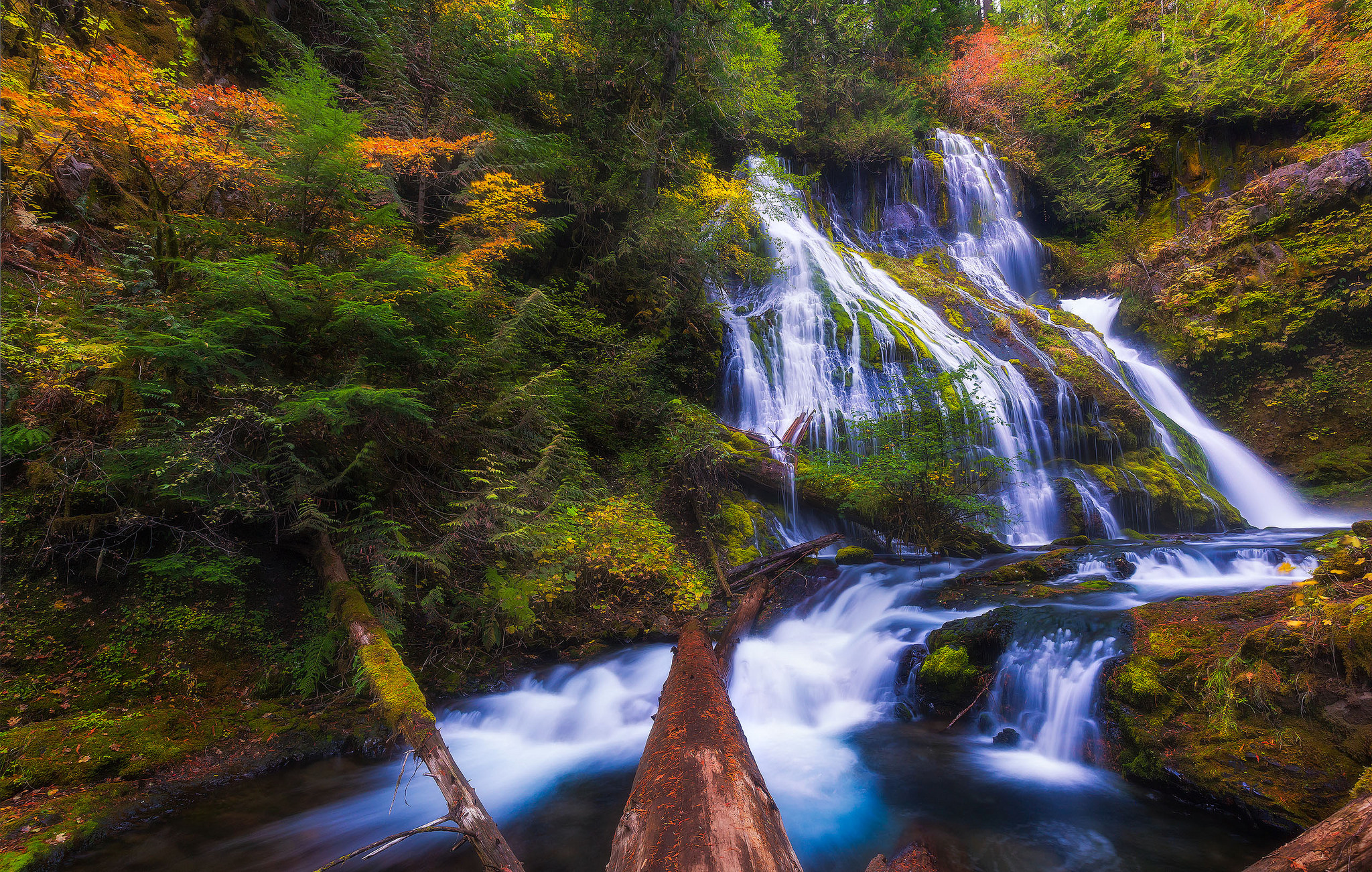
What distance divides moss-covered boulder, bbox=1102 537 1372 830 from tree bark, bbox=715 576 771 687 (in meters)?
3.13

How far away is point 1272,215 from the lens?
39.3 ft

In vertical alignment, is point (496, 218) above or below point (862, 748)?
above

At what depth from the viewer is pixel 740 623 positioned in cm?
557

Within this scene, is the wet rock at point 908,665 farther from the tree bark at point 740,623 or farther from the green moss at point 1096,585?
the green moss at point 1096,585

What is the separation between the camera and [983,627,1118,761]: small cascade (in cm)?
404

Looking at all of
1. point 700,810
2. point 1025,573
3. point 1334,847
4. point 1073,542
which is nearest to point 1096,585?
point 1025,573

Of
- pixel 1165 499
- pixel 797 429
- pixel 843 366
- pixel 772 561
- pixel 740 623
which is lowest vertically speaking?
pixel 740 623

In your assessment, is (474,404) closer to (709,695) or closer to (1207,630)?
(709,695)

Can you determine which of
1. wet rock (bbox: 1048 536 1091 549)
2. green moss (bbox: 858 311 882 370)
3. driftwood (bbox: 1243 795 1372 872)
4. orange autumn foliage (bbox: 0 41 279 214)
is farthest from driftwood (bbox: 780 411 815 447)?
orange autumn foliage (bbox: 0 41 279 214)

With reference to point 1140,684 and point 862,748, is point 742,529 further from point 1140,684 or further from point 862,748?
point 1140,684

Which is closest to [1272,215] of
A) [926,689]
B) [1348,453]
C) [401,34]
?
[1348,453]

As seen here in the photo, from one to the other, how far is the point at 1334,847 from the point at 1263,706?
2.00 meters

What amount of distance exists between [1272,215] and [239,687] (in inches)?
832

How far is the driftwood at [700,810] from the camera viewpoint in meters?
1.68
